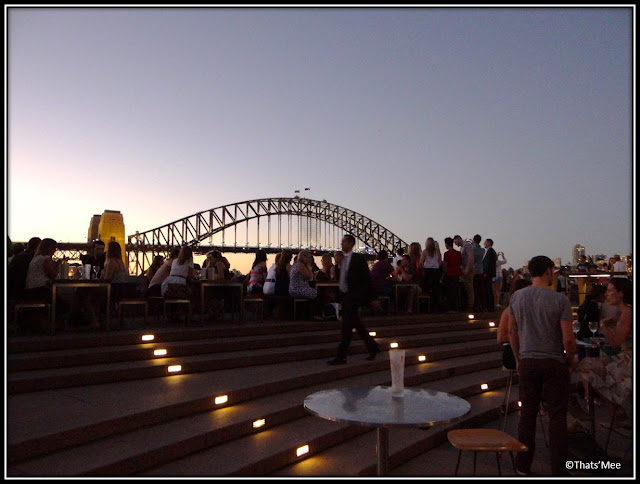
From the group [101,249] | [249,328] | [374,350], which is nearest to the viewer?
[374,350]

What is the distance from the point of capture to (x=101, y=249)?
28.1 ft

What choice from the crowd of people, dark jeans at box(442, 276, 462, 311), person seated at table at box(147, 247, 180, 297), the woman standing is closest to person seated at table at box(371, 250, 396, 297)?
the crowd of people

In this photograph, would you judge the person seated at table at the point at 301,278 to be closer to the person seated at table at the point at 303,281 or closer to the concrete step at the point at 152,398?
the person seated at table at the point at 303,281

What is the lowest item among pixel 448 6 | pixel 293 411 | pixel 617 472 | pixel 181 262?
pixel 617 472

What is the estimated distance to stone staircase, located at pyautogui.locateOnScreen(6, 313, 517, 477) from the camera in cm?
352

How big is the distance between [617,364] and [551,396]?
92cm

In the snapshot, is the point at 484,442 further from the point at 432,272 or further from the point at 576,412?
the point at 432,272

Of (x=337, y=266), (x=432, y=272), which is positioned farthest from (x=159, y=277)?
(x=432, y=272)

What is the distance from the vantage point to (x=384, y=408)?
115 inches

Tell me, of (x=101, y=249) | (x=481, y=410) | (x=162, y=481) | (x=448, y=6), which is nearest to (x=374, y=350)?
(x=481, y=410)

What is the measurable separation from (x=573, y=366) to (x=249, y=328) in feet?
14.4

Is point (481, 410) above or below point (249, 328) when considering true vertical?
below

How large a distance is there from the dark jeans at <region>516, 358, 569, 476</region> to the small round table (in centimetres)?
88

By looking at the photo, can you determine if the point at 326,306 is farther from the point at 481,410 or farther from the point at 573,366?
the point at 573,366
